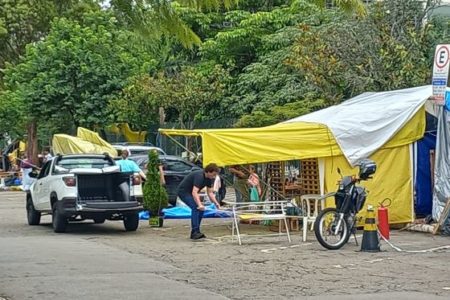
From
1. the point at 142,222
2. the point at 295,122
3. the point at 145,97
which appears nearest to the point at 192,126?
the point at 145,97

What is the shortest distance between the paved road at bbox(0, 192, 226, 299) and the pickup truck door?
4.88 ft

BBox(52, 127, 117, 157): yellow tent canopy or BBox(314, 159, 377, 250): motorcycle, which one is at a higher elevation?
BBox(52, 127, 117, 157): yellow tent canopy

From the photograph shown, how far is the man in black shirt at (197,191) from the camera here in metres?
16.6

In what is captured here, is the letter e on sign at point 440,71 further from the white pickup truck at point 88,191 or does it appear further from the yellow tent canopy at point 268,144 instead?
the white pickup truck at point 88,191

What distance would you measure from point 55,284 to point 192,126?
24.3m

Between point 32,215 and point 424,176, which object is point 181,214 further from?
point 424,176

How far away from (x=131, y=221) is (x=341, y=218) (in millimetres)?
5186

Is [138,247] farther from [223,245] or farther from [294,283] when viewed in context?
[294,283]

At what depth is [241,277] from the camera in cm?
1188

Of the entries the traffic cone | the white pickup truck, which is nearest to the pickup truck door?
the white pickup truck

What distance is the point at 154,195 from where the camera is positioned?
19.1 meters

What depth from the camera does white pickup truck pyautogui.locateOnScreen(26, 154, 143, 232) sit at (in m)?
17.5

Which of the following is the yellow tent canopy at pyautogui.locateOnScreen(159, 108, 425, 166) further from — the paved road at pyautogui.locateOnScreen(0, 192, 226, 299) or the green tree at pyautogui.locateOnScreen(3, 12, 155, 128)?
the green tree at pyautogui.locateOnScreen(3, 12, 155, 128)

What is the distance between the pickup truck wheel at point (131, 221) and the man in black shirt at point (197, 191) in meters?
1.69
